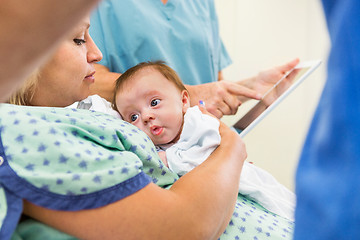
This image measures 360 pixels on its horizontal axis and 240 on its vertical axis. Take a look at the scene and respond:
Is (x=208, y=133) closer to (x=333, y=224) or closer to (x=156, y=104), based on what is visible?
(x=156, y=104)

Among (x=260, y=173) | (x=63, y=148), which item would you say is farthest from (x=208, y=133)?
(x=63, y=148)

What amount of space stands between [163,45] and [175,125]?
1.43ft

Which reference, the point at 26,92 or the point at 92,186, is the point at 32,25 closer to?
the point at 92,186

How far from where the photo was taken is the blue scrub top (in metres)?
1.27

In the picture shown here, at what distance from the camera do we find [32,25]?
0.28m

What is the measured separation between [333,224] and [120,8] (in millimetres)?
1150

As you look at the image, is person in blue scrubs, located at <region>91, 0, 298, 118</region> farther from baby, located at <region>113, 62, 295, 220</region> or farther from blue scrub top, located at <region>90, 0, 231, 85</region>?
baby, located at <region>113, 62, 295, 220</region>

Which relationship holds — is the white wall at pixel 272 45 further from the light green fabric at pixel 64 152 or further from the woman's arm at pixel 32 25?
the woman's arm at pixel 32 25

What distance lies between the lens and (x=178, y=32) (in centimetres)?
135

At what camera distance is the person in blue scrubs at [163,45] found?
122 cm

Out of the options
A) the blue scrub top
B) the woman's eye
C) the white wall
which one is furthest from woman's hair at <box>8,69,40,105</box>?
the white wall

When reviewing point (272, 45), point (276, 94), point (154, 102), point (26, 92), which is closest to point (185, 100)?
point (154, 102)

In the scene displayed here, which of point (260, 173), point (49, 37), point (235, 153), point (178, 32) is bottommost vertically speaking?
point (260, 173)

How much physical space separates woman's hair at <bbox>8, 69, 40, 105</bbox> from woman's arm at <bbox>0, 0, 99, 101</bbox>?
0.52m
